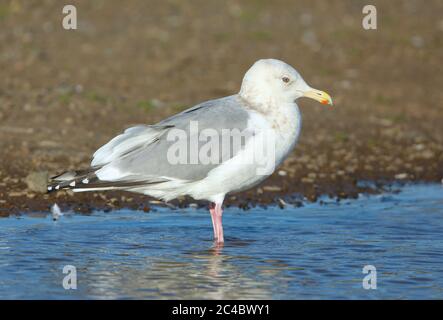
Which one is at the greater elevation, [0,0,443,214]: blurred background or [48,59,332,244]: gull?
[0,0,443,214]: blurred background

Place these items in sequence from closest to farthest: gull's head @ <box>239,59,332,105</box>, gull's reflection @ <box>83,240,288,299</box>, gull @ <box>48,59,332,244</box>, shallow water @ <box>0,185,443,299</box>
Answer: gull's reflection @ <box>83,240,288,299</box>, shallow water @ <box>0,185,443,299</box>, gull @ <box>48,59,332,244</box>, gull's head @ <box>239,59,332,105</box>

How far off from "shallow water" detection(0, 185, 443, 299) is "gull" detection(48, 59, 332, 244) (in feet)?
1.68

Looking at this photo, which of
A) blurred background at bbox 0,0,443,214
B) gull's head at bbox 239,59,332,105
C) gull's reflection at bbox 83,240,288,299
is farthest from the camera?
blurred background at bbox 0,0,443,214

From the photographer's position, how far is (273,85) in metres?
8.45

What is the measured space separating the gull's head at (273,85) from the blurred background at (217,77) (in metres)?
2.23

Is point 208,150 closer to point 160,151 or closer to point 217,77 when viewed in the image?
point 160,151

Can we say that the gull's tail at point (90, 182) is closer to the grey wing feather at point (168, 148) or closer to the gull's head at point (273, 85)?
the grey wing feather at point (168, 148)

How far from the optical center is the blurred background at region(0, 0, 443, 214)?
1156 cm

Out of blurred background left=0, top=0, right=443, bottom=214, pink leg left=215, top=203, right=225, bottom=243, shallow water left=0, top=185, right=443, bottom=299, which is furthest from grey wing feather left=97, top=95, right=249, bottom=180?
blurred background left=0, top=0, right=443, bottom=214

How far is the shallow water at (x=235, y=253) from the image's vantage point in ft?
23.1

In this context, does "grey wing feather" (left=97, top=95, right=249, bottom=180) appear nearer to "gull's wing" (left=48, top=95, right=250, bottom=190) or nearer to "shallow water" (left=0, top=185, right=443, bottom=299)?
"gull's wing" (left=48, top=95, right=250, bottom=190)

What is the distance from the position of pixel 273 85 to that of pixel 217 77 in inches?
274
